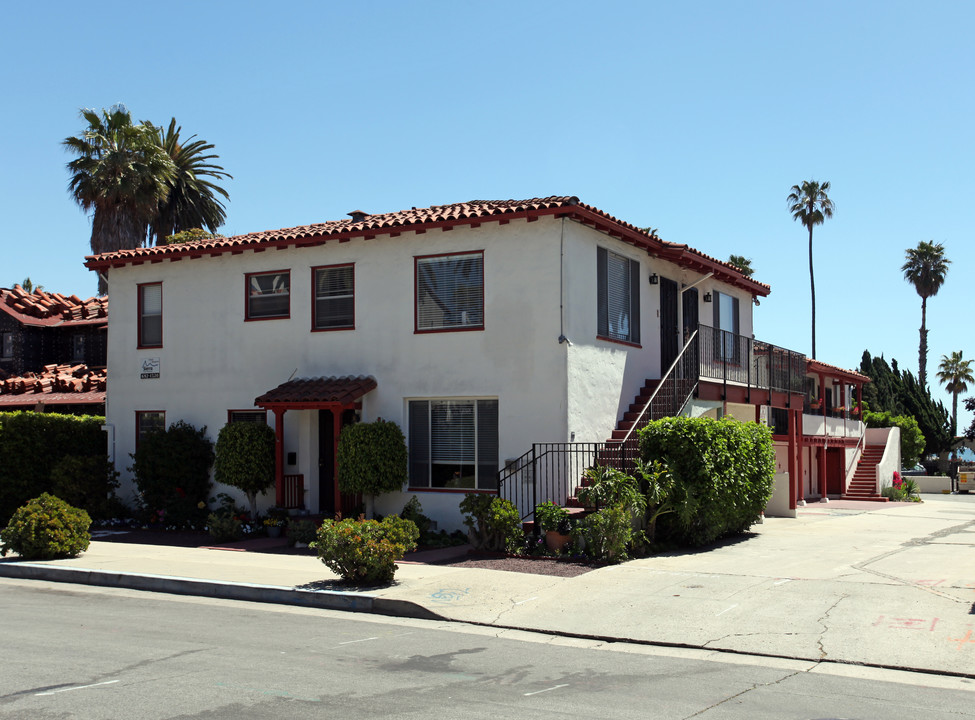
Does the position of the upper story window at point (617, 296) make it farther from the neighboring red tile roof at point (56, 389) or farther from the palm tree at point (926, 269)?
the palm tree at point (926, 269)

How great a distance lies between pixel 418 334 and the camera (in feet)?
57.7

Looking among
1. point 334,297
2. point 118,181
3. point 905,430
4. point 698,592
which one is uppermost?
point 118,181

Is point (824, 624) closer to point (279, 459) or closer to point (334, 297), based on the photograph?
point (279, 459)

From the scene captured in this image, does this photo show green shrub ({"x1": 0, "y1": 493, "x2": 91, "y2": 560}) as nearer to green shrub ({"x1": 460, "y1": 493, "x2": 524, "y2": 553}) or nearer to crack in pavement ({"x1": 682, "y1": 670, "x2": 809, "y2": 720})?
green shrub ({"x1": 460, "y1": 493, "x2": 524, "y2": 553})

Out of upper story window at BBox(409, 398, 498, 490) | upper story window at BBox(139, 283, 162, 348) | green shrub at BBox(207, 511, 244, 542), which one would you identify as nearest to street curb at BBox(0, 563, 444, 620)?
green shrub at BBox(207, 511, 244, 542)

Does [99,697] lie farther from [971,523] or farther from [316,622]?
[971,523]

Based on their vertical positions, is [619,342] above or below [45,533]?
above

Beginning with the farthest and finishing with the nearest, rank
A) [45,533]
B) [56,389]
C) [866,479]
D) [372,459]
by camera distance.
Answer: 1. [866,479]
2. [56,389]
3. [372,459]
4. [45,533]

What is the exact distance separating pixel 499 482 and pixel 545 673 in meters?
7.56

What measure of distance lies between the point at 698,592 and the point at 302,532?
7513mm

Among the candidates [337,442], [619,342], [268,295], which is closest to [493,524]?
[337,442]

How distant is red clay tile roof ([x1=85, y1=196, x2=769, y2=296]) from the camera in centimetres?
1636

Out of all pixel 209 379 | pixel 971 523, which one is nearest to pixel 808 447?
pixel 971 523

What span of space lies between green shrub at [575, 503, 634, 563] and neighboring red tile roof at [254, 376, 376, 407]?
5.50 meters
